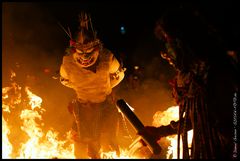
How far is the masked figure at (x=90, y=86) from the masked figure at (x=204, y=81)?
3.33 m

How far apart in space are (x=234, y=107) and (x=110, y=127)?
4.08m

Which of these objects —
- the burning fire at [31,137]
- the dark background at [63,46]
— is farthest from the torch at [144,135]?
the dark background at [63,46]

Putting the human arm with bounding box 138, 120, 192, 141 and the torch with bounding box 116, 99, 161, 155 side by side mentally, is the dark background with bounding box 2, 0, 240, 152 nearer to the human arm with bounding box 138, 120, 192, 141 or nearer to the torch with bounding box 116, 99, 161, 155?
the torch with bounding box 116, 99, 161, 155

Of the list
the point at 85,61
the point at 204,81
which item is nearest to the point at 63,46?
the point at 85,61

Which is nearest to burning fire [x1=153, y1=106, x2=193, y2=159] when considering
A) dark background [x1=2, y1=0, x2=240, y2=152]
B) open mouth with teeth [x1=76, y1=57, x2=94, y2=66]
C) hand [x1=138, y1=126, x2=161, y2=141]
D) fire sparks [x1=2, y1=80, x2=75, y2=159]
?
hand [x1=138, y1=126, x2=161, y2=141]

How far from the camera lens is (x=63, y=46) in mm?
14570

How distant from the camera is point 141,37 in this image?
15.8 m

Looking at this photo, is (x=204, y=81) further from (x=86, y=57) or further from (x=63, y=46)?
(x=63, y=46)

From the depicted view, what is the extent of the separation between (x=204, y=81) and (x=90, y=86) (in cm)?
384

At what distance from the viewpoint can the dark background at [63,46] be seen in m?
12.3

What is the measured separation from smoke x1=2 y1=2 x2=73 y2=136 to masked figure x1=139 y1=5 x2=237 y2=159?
700 centimetres

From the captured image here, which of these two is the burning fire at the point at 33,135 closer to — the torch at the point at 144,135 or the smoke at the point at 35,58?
the smoke at the point at 35,58

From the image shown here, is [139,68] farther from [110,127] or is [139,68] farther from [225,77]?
[225,77]

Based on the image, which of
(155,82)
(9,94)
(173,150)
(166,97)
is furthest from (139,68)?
(173,150)
